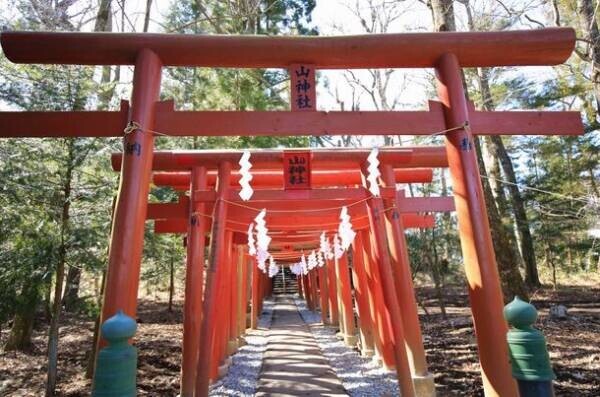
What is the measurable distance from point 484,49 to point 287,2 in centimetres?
1053

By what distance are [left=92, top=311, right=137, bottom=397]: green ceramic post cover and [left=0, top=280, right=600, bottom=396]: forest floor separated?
18.6 feet

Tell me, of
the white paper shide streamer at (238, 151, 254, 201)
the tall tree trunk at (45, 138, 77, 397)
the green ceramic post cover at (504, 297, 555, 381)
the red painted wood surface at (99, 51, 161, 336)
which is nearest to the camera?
the green ceramic post cover at (504, 297, 555, 381)

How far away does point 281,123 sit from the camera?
13.0ft

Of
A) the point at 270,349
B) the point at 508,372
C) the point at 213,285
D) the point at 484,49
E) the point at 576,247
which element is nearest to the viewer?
the point at 508,372

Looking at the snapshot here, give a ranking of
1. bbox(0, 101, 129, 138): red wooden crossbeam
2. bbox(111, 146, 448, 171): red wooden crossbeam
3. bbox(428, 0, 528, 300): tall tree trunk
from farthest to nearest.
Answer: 1. bbox(428, 0, 528, 300): tall tree trunk
2. bbox(111, 146, 448, 171): red wooden crossbeam
3. bbox(0, 101, 129, 138): red wooden crossbeam

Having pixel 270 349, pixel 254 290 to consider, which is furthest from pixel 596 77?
pixel 254 290

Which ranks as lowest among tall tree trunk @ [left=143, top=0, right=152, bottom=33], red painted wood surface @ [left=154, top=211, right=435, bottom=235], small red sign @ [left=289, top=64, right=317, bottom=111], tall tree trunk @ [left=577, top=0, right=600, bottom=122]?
red painted wood surface @ [left=154, top=211, right=435, bottom=235]

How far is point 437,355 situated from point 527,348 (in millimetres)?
7028

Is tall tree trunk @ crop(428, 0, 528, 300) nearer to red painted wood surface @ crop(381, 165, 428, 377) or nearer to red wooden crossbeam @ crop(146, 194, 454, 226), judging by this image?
red wooden crossbeam @ crop(146, 194, 454, 226)

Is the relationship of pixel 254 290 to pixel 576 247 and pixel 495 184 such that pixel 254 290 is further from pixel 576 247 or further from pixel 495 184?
pixel 576 247

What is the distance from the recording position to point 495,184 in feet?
A: 44.0

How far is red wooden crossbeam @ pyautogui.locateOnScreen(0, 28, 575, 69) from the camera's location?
389 cm

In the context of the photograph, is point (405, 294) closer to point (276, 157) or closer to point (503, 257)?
point (276, 157)

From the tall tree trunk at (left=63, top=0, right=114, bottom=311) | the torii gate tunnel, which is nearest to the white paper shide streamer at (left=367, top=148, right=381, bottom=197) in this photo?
the torii gate tunnel
